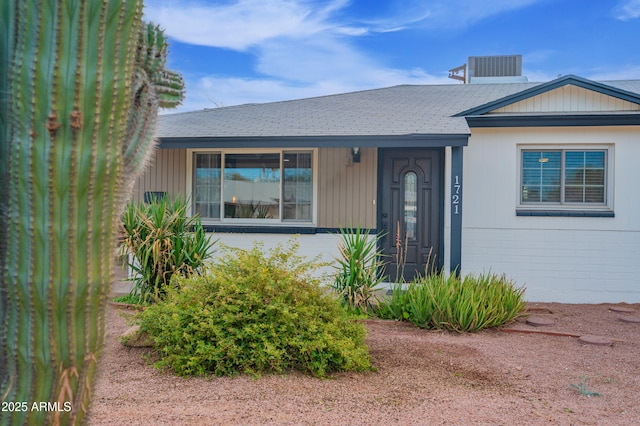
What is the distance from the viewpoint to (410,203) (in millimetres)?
9719

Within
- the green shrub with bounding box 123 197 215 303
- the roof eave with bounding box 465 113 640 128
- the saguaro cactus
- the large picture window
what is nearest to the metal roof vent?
the roof eave with bounding box 465 113 640 128

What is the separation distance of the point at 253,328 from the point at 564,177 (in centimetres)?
665

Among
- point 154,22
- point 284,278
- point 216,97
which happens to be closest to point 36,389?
point 154,22

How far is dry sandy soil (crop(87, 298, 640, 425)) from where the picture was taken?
12.4ft

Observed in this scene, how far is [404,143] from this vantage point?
8562mm

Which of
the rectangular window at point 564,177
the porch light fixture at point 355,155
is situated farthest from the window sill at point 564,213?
the porch light fixture at point 355,155

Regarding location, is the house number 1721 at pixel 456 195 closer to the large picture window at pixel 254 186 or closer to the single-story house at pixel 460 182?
the single-story house at pixel 460 182

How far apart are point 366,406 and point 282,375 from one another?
2.88ft

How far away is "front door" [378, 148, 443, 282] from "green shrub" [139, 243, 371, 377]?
4.56m

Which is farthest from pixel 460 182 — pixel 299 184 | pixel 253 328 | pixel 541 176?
pixel 253 328

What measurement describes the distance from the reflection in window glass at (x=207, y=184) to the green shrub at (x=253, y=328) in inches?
199

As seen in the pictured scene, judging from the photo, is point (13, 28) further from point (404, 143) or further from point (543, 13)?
point (543, 13)

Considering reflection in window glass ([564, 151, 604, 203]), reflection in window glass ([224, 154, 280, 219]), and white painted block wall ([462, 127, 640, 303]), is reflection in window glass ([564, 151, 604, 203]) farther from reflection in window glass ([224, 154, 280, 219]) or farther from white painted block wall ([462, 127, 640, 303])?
reflection in window glass ([224, 154, 280, 219])

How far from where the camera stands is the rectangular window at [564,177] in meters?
9.14
